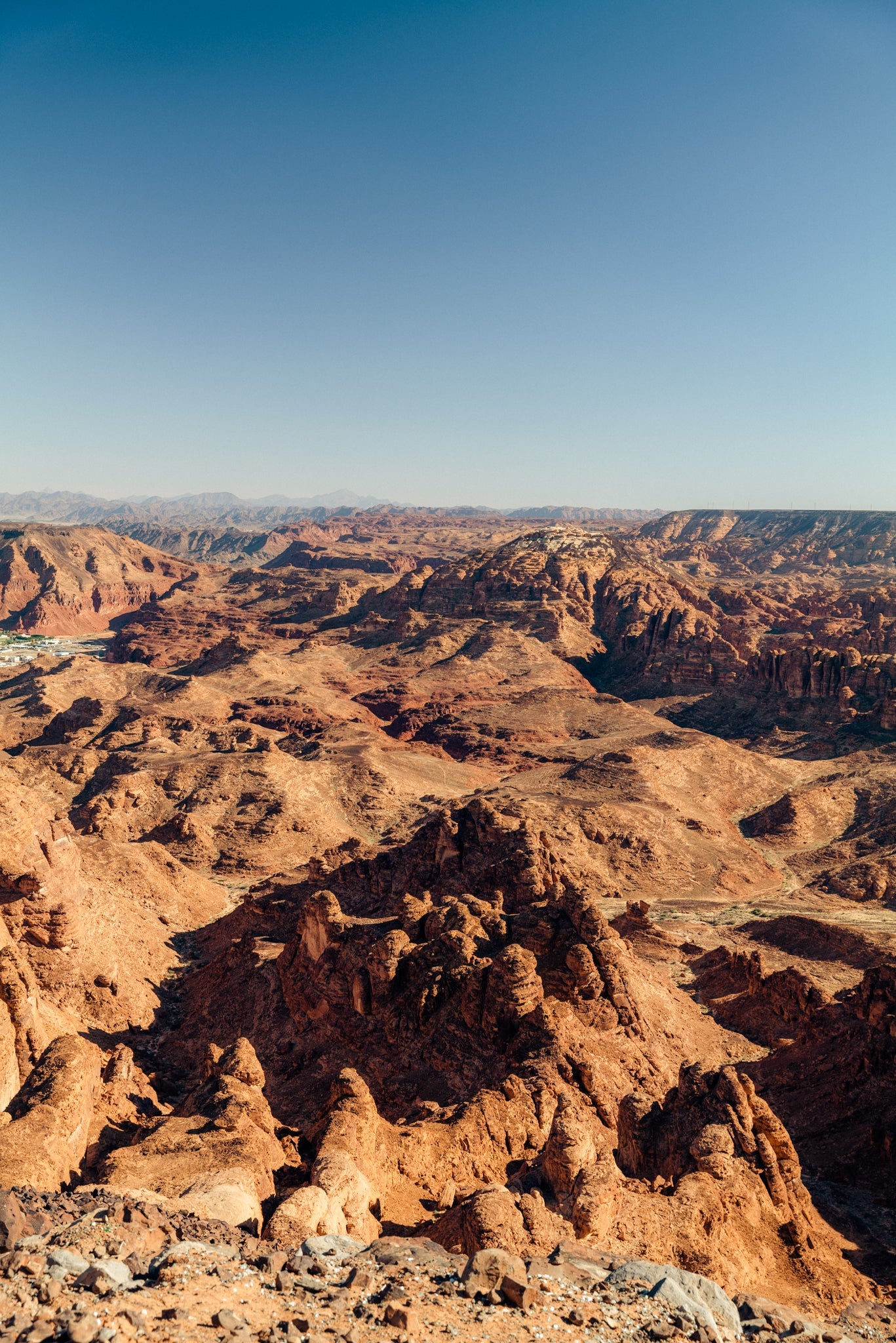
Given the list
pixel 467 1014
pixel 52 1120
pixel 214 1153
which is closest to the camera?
pixel 214 1153

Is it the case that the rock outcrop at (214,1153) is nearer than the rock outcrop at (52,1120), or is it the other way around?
the rock outcrop at (214,1153)

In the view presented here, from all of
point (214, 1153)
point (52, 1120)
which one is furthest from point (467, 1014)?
point (52, 1120)

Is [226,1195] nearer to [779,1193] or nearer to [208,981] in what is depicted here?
[779,1193]

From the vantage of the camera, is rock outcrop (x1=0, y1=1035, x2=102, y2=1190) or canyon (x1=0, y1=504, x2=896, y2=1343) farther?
rock outcrop (x1=0, y1=1035, x2=102, y2=1190)

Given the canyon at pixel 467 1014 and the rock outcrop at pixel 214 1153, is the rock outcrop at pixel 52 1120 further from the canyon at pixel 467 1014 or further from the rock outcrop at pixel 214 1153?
the rock outcrop at pixel 214 1153

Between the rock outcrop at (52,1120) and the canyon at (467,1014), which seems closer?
the canyon at (467,1014)

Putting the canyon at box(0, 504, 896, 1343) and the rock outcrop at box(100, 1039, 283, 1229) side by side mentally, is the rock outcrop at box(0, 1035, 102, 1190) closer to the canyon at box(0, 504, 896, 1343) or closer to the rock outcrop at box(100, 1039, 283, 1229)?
the canyon at box(0, 504, 896, 1343)

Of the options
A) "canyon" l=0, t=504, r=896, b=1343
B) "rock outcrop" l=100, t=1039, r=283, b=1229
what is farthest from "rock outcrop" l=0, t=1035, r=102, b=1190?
"rock outcrop" l=100, t=1039, r=283, b=1229

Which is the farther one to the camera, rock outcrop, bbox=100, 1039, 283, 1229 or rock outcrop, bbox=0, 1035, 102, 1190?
rock outcrop, bbox=0, 1035, 102, 1190

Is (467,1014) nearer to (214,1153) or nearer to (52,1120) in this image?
(214,1153)

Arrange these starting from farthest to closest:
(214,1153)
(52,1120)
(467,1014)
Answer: (467,1014), (52,1120), (214,1153)

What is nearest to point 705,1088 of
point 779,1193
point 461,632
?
point 779,1193

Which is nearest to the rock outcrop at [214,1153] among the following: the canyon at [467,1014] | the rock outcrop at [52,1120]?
the canyon at [467,1014]
